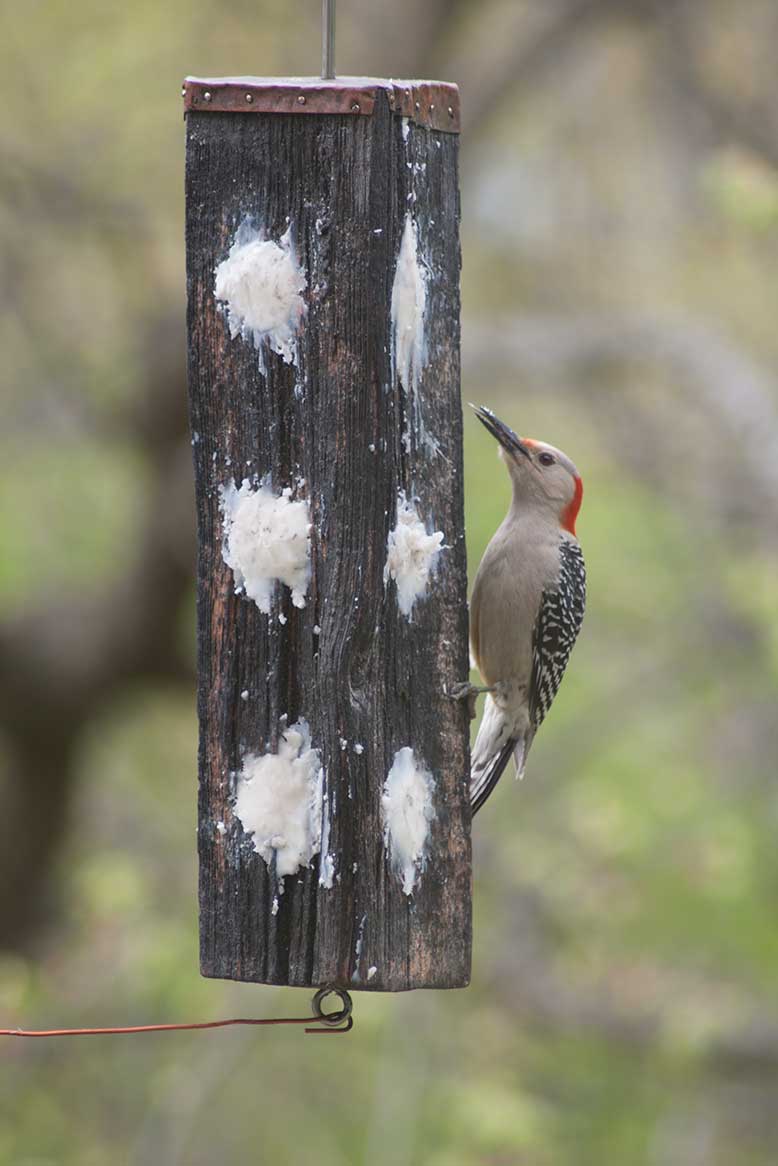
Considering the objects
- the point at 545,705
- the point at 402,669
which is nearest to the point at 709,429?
the point at 545,705

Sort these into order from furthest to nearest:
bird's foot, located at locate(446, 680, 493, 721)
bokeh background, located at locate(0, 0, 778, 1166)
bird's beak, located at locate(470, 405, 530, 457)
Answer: bokeh background, located at locate(0, 0, 778, 1166) < bird's beak, located at locate(470, 405, 530, 457) < bird's foot, located at locate(446, 680, 493, 721)

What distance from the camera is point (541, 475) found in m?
4.28

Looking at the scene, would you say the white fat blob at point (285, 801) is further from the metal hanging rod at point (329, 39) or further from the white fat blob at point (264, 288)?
the metal hanging rod at point (329, 39)

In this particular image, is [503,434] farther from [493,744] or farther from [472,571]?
[472,571]

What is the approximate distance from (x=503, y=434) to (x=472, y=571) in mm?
4474

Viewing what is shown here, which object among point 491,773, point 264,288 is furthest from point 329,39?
point 491,773

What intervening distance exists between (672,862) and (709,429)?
95.1 inches

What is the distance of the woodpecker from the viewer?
4.26 meters

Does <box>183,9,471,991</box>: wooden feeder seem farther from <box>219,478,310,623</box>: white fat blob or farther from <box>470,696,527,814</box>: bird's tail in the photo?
<box>470,696,527,814</box>: bird's tail

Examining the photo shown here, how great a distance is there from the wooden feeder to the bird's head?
1030 millimetres

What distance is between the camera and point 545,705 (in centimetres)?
443

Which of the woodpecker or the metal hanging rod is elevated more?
the metal hanging rod

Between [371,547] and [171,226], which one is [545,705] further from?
[171,226]

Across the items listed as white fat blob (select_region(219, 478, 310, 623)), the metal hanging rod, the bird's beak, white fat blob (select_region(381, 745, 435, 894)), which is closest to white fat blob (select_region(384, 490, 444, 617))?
white fat blob (select_region(219, 478, 310, 623))
